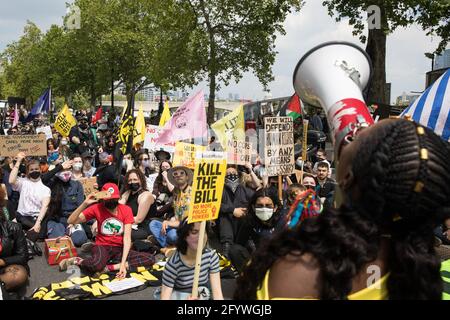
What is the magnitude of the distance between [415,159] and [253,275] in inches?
19.5

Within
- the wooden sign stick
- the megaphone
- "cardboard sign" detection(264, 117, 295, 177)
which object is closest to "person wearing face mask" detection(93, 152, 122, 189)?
"cardboard sign" detection(264, 117, 295, 177)

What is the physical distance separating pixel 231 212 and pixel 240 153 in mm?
1477

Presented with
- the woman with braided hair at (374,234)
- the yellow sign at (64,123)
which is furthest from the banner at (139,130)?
the woman with braided hair at (374,234)

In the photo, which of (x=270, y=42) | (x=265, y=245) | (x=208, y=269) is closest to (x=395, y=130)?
(x=265, y=245)

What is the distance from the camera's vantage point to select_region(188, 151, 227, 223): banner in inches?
131

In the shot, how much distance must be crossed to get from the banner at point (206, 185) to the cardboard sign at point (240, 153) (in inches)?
155

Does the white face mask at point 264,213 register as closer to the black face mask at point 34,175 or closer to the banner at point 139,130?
the black face mask at point 34,175

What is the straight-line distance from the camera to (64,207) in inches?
269

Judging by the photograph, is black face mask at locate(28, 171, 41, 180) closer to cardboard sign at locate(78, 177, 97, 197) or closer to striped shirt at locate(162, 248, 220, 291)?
cardboard sign at locate(78, 177, 97, 197)

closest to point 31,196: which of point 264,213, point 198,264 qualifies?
point 264,213

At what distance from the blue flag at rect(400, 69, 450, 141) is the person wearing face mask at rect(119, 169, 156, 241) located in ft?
12.0

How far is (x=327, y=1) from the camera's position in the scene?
1491cm

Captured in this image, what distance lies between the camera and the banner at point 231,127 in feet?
25.2

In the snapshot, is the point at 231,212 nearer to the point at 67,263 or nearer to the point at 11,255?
the point at 67,263
